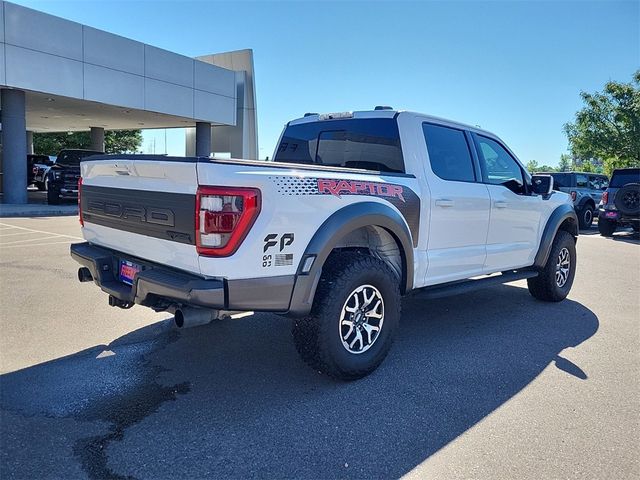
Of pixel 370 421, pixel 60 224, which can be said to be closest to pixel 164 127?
pixel 60 224

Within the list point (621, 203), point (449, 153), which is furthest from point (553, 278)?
point (621, 203)

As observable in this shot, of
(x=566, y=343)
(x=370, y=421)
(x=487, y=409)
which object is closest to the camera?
(x=370, y=421)

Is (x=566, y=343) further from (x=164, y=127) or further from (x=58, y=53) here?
(x=164, y=127)

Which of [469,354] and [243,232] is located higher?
[243,232]

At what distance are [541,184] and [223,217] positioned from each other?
4.15m

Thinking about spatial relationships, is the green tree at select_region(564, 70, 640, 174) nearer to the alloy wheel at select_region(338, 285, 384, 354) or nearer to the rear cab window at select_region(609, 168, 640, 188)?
the rear cab window at select_region(609, 168, 640, 188)

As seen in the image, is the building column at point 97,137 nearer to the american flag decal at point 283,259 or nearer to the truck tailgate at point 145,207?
the truck tailgate at point 145,207

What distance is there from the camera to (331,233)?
332cm

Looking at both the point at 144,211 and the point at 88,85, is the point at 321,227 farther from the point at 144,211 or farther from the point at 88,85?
the point at 88,85

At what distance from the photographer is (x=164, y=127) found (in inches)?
1217

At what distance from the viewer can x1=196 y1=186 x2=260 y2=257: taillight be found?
2.88 meters

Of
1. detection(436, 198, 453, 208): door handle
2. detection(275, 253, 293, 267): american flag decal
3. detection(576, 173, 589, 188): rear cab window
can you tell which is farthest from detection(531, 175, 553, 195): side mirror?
detection(576, 173, 589, 188): rear cab window

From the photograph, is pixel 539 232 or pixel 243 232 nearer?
pixel 243 232

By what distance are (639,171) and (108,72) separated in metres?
18.9
